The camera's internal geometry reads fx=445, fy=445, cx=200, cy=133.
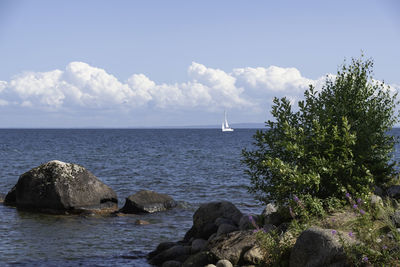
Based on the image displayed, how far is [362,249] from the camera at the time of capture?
845 cm

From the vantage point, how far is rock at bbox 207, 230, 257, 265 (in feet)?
34.8

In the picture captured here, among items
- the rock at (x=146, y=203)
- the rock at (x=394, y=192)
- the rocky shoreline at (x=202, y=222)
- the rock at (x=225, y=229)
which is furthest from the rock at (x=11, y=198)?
the rock at (x=394, y=192)

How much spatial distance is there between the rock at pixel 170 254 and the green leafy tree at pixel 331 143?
2721mm

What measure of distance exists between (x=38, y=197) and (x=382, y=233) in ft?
53.4

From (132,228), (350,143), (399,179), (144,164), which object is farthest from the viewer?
(144,164)

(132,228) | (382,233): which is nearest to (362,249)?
(382,233)

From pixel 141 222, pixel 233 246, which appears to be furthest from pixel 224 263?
pixel 141 222

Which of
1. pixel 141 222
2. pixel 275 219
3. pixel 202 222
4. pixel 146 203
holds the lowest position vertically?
pixel 141 222

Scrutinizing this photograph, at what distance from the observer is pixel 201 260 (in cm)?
1126

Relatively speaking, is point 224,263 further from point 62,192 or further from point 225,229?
point 62,192

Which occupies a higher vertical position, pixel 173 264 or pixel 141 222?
pixel 173 264

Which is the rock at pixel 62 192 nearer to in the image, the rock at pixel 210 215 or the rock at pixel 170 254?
the rock at pixel 210 215

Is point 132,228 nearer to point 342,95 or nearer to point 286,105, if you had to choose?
point 286,105

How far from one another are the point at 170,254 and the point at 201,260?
81.2 inches
